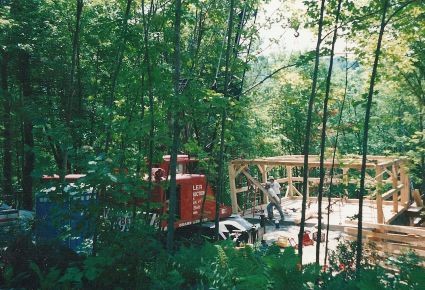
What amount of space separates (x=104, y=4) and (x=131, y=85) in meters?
8.49

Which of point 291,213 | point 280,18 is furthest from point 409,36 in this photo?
point 291,213


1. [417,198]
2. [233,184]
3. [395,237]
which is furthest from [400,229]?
[233,184]

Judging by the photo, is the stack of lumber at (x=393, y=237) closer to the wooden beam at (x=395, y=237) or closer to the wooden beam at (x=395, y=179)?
the wooden beam at (x=395, y=237)

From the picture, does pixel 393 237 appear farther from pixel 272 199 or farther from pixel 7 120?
pixel 7 120

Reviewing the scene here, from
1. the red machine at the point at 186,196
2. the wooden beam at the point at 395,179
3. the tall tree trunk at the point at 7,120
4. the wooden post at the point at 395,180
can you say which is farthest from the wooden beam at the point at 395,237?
the tall tree trunk at the point at 7,120

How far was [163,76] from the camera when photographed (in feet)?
20.3

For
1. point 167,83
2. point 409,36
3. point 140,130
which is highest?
point 409,36

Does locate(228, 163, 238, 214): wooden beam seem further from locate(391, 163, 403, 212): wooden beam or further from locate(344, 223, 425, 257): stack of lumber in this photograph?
locate(391, 163, 403, 212): wooden beam

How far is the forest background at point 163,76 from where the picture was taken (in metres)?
5.97

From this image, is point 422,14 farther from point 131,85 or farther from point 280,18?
point 131,85

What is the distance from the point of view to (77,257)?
6125 millimetres

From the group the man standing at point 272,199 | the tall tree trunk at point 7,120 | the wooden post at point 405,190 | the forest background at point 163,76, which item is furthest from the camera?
the wooden post at point 405,190

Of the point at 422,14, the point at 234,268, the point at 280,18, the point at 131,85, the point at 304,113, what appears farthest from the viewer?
the point at 304,113

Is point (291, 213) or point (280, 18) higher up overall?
point (280, 18)
